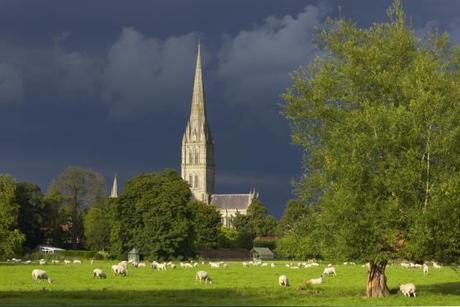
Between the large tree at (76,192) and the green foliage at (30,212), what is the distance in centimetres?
1253

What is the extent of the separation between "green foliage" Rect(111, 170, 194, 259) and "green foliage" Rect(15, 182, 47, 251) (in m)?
18.2

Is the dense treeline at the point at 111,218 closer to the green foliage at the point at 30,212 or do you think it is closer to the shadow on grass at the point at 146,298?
the green foliage at the point at 30,212

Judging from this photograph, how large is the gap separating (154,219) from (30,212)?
27.9 metres

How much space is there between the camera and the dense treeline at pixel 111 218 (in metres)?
99.8

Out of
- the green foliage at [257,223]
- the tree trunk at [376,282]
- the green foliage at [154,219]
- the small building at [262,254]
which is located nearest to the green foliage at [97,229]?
the green foliage at [154,219]

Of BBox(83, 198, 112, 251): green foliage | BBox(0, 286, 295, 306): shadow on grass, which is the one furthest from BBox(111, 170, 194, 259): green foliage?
BBox(0, 286, 295, 306): shadow on grass

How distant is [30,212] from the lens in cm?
11831

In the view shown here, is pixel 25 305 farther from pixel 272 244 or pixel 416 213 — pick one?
pixel 272 244

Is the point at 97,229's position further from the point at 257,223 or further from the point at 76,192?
the point at 257,223

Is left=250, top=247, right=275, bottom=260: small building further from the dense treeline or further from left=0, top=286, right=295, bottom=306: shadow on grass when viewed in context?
left=0, top=286, right=295, bottom=306: shadow on grass

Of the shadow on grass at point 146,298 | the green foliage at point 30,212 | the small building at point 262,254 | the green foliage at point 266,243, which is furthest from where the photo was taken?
the green foliage at point 266,243

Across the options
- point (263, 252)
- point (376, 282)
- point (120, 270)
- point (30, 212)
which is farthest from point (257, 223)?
point (376, 282)

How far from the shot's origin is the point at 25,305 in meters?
29.7

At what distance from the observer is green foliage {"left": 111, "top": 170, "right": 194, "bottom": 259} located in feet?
328
